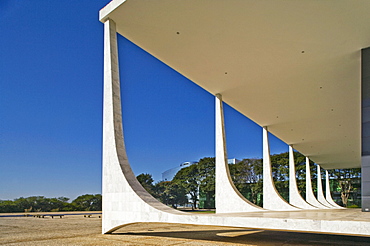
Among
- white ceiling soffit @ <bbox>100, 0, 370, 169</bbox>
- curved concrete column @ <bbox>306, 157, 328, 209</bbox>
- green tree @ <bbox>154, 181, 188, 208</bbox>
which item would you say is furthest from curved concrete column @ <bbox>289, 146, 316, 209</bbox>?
green tree @ <bbox>154, 181, 188, 208</bbox>

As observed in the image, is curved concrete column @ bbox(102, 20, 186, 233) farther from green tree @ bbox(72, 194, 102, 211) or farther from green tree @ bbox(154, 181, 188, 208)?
green tree @ bbox(72, 194, 102, 211)

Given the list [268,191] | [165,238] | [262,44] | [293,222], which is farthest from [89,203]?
[293,222]

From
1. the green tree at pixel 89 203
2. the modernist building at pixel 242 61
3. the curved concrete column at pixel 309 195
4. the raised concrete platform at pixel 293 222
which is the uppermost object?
the modernist building at pixel 242 61

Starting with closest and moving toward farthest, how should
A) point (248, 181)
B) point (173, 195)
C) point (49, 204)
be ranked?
point (49, 204) < point (173, 195) < point (248, 181)

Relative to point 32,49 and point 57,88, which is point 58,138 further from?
point 32,49

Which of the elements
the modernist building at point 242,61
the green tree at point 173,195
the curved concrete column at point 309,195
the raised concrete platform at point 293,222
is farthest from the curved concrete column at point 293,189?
the raised concrete platform at point 293,222

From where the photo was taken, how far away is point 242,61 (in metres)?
11.5

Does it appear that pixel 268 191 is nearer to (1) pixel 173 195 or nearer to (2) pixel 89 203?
(1) pixel 173 195

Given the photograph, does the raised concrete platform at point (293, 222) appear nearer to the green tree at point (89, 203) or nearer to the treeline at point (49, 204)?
the treeline at point (49, 204)

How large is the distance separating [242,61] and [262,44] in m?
1.47

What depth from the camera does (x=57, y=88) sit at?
197 ft

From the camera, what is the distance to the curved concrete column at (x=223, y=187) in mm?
14048

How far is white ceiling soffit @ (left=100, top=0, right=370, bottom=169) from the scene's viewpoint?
328 inches

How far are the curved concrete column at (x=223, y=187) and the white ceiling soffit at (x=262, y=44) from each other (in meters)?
1.56
